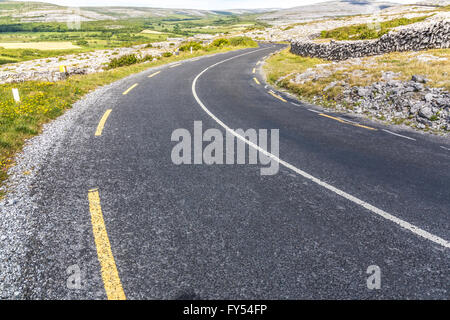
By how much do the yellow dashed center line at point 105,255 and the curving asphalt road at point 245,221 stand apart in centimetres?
2

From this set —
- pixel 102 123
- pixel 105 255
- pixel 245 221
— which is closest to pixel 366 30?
pixel 102 123

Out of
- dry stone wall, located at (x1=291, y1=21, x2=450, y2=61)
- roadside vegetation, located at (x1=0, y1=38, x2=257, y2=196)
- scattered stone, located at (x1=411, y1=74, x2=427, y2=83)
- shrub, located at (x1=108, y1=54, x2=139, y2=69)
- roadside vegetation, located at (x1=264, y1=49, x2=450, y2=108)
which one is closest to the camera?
roadside vegetation, located at (x1=0, y1=38, x2=257, y2=196)

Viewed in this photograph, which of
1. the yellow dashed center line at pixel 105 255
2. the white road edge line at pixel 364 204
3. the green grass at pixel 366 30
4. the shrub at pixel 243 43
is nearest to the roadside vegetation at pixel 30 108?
the yellow dashed center line at pixel 105 255

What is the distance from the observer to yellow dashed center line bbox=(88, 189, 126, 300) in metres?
3.00

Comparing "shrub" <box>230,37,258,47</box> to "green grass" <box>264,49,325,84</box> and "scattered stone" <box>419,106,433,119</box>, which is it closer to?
"green grass" <box>264,49,325,84</box>

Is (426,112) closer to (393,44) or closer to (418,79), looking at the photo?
(418,79)

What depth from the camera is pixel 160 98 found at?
12219mm

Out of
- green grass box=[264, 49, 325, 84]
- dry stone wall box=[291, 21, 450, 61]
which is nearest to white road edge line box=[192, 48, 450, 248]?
green grass box=[264, 49, 325, 84]

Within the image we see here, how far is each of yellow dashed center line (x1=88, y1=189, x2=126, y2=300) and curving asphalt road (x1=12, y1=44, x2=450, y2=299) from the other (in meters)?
0.02

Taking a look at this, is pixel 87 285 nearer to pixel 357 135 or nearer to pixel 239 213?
pixel 239 213

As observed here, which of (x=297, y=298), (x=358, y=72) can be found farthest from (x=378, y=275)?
(x=358, y=72)

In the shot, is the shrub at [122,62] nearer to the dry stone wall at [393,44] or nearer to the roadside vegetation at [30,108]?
the roadside vegetation at [30,108]

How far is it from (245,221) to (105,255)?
197 centimetres
